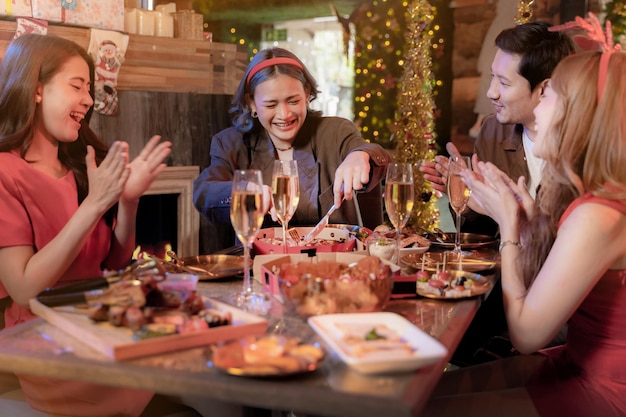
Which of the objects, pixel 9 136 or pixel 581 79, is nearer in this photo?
pixel 581 79

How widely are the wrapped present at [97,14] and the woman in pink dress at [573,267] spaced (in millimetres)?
2922

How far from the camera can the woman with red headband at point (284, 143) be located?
2871 mm

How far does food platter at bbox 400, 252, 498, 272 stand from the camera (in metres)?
1.95

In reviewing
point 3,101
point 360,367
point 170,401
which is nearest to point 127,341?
point 360,367

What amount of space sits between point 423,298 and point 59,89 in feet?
4.06

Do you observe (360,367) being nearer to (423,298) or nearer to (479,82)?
(423,298)

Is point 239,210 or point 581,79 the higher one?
point 581,79

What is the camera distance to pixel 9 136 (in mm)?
1960

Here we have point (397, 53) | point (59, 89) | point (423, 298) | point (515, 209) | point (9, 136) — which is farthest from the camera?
point (397, 53)

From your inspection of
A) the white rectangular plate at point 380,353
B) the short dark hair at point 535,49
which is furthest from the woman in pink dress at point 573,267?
the short dark hair at point 535,49

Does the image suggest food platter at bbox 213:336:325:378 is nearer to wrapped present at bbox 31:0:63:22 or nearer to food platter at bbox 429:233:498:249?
food platter at bbox 429:233:498:249

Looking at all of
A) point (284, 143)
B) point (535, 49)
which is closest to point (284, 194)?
point (284, 143)

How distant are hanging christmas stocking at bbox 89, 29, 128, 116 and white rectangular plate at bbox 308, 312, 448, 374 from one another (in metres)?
3.08

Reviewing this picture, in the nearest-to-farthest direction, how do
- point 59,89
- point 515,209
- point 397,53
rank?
1. point 515,209
2. point 59,89
3. point 397,53
